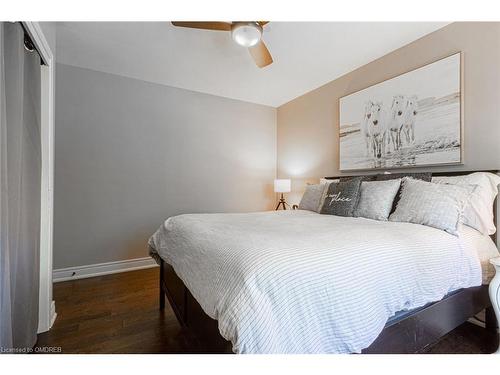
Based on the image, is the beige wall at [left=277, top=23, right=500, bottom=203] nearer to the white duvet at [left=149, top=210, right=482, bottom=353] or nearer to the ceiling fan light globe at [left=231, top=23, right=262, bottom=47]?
the white duvet at [left=149, top=210, right=482, bottom=353]

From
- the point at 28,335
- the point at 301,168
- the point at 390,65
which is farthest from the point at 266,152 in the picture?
the point at 28,335

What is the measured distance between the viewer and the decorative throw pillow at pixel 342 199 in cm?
207

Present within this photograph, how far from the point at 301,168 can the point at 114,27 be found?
9.19ft

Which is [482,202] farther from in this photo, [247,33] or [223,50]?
[223,50]

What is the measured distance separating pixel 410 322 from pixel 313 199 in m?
1.48

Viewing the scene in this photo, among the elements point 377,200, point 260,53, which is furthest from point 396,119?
point 260,53

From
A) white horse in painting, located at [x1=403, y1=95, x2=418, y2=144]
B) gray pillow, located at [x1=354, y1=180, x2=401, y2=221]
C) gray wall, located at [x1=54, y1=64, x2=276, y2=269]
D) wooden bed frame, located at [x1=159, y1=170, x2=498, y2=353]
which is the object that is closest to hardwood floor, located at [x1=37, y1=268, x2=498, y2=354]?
wooden bed frame, located at [x1=159, y1=170, x2=498, y2=353]

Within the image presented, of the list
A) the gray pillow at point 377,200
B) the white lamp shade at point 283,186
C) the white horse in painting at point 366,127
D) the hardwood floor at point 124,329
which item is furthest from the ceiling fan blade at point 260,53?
the hardwood floor at point 124,329

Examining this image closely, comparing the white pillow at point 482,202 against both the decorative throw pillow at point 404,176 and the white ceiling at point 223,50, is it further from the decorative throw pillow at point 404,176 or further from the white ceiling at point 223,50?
the white ceiling at point 223,50

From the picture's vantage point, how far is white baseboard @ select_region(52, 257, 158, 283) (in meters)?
2.66

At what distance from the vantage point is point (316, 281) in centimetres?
88

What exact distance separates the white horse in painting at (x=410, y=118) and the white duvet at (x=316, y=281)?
1.23 metres

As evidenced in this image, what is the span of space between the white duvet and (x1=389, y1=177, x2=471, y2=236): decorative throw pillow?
14 centimetres
